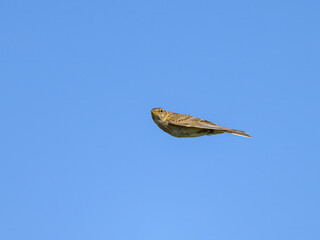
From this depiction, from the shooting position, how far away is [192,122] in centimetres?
1852

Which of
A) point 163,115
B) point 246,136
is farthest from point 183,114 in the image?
point 246,136

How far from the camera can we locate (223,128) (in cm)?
1747

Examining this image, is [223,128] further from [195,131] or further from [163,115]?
[163,115]

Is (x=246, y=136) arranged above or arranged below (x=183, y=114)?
below

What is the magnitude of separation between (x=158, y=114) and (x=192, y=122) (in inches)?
58.4

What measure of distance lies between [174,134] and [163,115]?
3.06ft

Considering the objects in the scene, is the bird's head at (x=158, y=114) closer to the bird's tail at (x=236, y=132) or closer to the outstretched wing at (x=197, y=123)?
the outstretched wing at (x=197, y=123)

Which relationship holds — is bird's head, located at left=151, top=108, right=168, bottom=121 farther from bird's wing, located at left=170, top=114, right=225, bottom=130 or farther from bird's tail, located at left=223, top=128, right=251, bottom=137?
bird's tail, located at left=223, top=128, right=251, bottom=137

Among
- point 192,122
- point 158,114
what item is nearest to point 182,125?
point 192,122

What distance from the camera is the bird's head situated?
1917cm

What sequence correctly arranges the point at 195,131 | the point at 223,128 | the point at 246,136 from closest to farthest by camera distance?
the point at 246,136
the point at 223,128
the point at 195,131

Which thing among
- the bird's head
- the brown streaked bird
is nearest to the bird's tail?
the brown streaked bird

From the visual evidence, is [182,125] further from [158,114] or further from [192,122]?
[158,114]

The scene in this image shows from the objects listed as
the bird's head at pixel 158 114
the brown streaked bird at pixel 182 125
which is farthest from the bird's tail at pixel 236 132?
the bird's head at pixel 158 114
